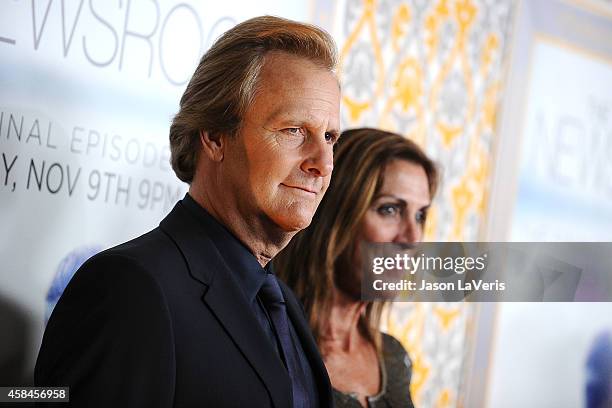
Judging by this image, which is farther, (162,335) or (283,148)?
(283,148)

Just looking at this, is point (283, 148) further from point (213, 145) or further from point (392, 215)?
point (392, 215)

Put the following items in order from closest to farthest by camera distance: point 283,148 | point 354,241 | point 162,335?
1. point 162,335
2. point 283,148
3. point 354,241

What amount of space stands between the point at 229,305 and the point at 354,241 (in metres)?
0.78

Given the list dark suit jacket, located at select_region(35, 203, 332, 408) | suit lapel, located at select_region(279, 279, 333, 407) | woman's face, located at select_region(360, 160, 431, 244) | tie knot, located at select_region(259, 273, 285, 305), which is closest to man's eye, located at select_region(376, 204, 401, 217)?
woman's face, located at select_region(360, 160, 431, 244)

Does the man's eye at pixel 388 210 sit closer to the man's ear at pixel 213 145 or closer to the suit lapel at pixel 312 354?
the suit lapel at pixel 312 354

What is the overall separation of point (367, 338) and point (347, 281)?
0.16 metres

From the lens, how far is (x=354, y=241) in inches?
83.2

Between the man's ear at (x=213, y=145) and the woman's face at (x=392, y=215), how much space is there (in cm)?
69

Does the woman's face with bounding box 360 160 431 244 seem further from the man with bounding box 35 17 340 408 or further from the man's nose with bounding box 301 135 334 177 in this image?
the man's nose with bounding box 301 135 334 177

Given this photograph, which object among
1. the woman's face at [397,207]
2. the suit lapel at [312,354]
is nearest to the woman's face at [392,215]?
the woman's face at [397,207]

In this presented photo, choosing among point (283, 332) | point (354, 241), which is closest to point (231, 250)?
point (283, 332)

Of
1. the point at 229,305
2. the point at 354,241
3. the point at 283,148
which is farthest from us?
the point at 354,241

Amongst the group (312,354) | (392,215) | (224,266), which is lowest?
(312,354)

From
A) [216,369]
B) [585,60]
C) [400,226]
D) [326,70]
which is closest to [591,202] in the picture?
[585,60]
